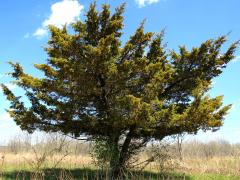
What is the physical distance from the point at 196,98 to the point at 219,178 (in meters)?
4.74

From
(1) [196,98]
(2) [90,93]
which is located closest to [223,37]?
(1) [196,98]

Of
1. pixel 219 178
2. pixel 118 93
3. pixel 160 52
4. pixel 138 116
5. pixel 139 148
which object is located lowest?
pixel 219 178

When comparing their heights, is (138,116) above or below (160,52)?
below

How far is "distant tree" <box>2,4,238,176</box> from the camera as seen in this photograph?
1303 cm

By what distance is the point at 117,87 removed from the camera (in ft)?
44.8

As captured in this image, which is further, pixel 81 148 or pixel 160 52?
pixel 81 148

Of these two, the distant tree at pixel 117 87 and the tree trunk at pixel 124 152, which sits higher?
the distant tree at pixel 117 87

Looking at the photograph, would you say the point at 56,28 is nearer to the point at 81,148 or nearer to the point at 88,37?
the point at 88,37

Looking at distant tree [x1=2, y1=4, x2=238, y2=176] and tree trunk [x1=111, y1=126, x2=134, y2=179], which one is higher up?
distant tree [x1=2, y1=4, x2=238, y2=176]

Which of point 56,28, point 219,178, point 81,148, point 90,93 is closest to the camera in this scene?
point 90,93

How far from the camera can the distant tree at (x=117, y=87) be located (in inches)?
513

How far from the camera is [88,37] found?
1422 centimetres

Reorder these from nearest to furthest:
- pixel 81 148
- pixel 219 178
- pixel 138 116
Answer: pixel 138 116 → pixel 219 178 → pixel 81 148

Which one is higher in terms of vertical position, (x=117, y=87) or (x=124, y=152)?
(x=117, y=87)
